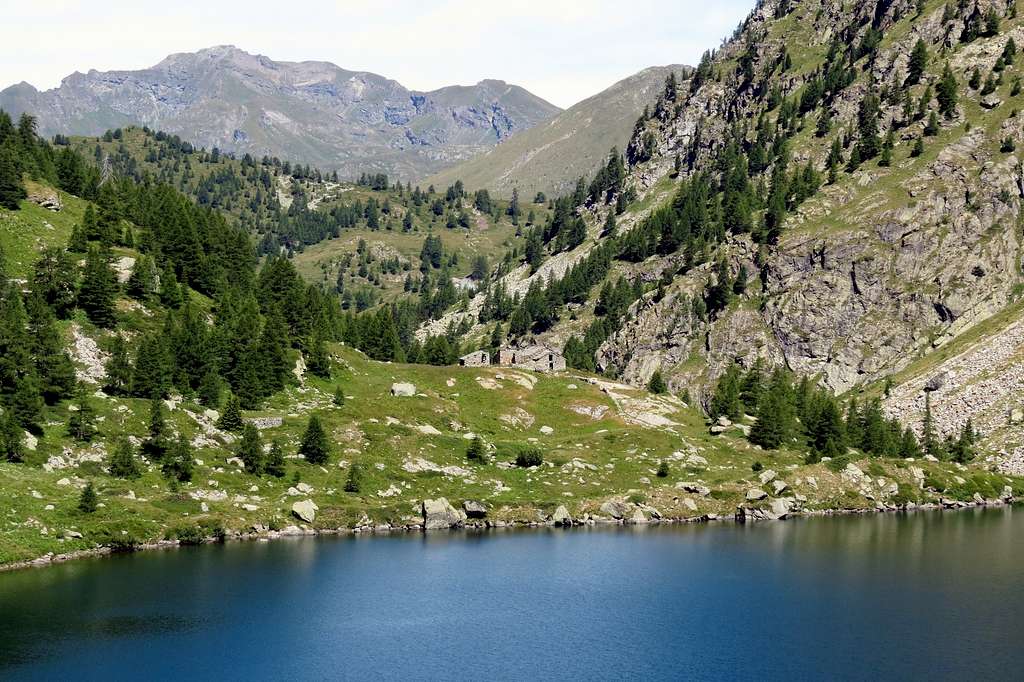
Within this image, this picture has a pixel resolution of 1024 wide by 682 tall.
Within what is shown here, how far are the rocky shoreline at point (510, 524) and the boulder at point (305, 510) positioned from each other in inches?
51.2

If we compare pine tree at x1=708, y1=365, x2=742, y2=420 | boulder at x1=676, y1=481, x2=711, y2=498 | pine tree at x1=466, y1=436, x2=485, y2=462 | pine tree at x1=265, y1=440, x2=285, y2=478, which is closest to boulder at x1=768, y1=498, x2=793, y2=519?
boulder at x1=676, y1=481, x2=711, y2=498

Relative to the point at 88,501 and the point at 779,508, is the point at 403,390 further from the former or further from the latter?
the point at 88,501

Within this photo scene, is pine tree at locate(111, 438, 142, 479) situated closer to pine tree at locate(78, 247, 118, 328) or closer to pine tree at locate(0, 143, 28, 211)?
pine tree at locate(78, 247, 118, 328)

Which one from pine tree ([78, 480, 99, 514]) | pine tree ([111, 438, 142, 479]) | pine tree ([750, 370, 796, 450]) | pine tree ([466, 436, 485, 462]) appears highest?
pine tree ([750, 370, 796, 450])

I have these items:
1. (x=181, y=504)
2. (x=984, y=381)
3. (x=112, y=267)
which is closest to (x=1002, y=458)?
(x=984, y=381)

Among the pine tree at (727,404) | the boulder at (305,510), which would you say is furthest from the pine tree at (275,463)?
the pine tree at (727,404)

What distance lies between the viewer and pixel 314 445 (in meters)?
126

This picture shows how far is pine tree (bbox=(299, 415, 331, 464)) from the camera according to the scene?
126250mm

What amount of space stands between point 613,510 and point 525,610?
45.5 m

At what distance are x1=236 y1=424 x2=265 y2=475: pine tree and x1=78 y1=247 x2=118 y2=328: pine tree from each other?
3273cm

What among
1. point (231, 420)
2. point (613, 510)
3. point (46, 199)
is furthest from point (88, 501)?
point (46, 199)

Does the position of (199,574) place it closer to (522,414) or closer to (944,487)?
(522,414)

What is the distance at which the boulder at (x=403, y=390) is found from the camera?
15488cm

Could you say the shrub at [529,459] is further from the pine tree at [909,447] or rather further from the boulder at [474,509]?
the pine tree at [909,447]
